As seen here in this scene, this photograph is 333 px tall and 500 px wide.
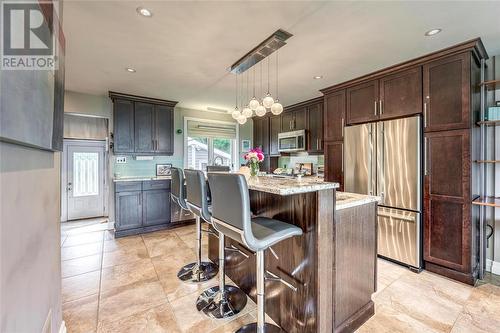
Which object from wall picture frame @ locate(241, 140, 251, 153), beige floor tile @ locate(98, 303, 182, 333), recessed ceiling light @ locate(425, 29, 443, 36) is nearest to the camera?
beige floor tile @ locate(98, 303, 182, 333)

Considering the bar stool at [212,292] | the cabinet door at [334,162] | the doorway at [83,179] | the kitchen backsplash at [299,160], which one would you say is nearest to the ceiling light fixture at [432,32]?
the cabinet door at [334,162]

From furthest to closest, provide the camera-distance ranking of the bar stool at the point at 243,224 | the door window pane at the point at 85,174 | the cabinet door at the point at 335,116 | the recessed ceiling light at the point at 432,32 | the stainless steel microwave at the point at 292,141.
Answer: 1. the door window pane at the point at 85,174
2. the stainless steel microwave at the point at 292,141
3. the cabinet door at the point at 335,116
4. the recessed ceiling light at the point at 432,32
5. the bar stool at the point at 243,224

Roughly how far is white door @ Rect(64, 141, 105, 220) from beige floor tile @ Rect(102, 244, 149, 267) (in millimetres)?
2453

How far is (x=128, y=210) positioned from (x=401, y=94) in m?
4.63

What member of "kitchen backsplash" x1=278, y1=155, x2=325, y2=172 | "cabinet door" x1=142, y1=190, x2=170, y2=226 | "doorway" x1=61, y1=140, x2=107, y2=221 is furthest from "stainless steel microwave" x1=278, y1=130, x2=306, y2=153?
"doorway" x1=61, y1=140, x2=107, y2=221

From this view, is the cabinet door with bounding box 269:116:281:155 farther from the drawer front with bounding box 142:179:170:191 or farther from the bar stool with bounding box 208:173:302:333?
the bar stool with bounding box 208:173:302:333

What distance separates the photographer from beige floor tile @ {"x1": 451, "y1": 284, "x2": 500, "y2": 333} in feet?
5.70

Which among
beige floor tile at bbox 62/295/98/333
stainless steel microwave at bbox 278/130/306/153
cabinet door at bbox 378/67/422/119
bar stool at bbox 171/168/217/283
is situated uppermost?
cabinet door at bbox 378/67/422/119

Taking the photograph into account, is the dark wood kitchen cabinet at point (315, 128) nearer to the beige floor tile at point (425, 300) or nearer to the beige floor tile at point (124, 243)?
the beige floor tile at point (425, 300)

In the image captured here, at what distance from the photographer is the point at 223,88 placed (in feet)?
12.4

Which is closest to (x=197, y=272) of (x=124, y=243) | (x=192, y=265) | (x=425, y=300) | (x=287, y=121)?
→ (x=192, y=265)

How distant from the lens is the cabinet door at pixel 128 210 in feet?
12.8

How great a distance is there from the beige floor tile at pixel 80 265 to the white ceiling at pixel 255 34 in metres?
2.57

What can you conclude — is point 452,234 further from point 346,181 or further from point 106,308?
point 106,308
